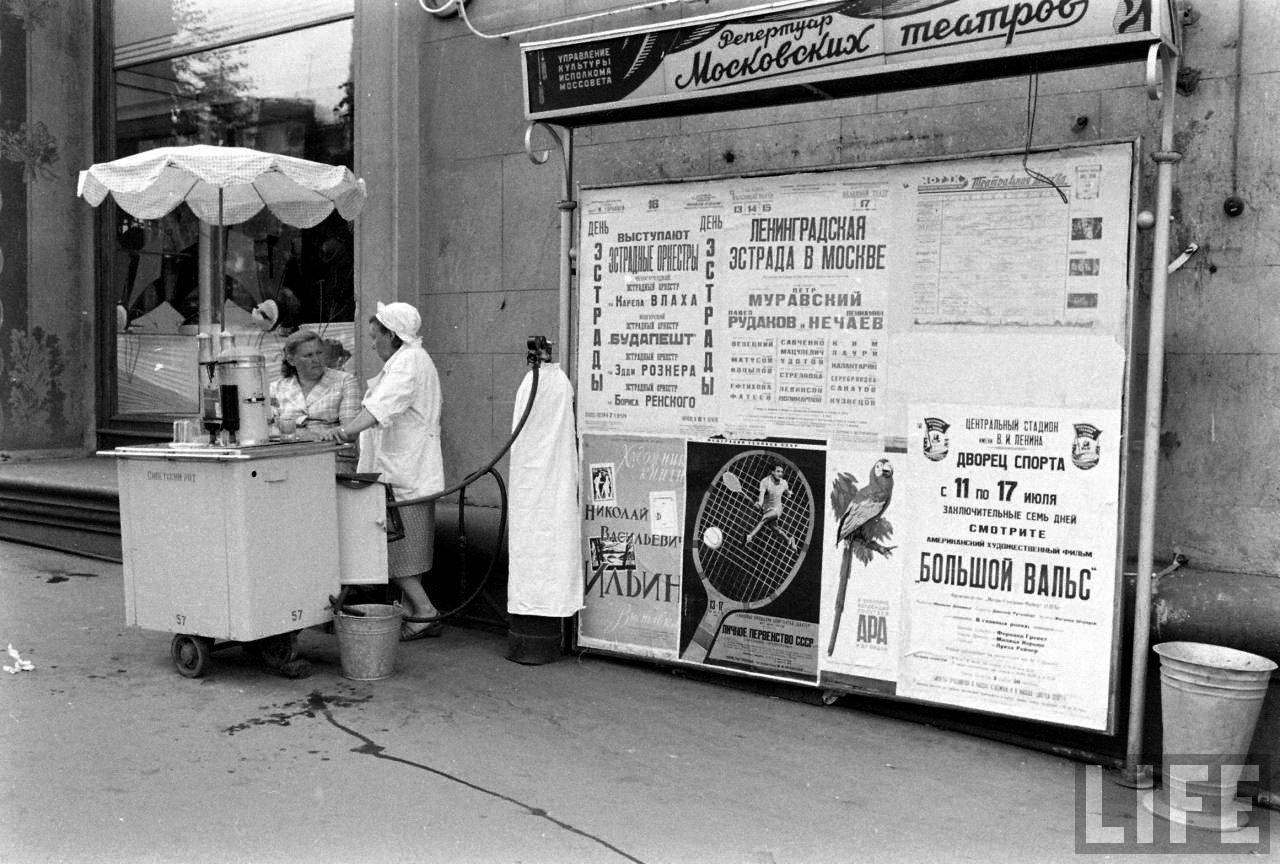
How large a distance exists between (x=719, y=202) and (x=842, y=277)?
0.70 meters

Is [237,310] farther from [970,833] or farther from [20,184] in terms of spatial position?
[970,833]

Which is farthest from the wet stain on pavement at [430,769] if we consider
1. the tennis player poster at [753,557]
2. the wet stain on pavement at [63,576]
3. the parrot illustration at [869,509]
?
the wet stain on pavement at [63,576]

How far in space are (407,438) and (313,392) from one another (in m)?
0.71

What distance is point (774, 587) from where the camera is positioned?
16.8 ft

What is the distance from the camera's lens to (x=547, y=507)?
5562 millimetres

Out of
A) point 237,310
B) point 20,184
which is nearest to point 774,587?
point 237,310

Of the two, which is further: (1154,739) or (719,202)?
(719,202)

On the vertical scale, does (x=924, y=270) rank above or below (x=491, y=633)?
above

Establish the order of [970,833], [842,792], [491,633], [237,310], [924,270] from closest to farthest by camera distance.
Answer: [970,833], [842,792], [924,270], [491,633], [237,310]

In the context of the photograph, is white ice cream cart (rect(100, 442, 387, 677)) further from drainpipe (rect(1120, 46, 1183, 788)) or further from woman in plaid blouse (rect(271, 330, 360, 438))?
drainpipe (rect(1120, 46, 1183, 788))

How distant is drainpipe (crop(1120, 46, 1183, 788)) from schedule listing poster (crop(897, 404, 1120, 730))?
10 centimetres

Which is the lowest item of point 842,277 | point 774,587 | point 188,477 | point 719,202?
point 774,587

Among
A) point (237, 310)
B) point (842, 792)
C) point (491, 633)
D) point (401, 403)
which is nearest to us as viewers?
point (842, 792)

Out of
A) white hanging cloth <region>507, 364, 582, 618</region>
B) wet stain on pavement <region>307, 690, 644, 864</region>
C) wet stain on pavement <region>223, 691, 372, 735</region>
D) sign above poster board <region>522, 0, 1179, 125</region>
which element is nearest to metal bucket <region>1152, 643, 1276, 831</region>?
wet stain on pavement <region>307, 690, 644, 864</region>
